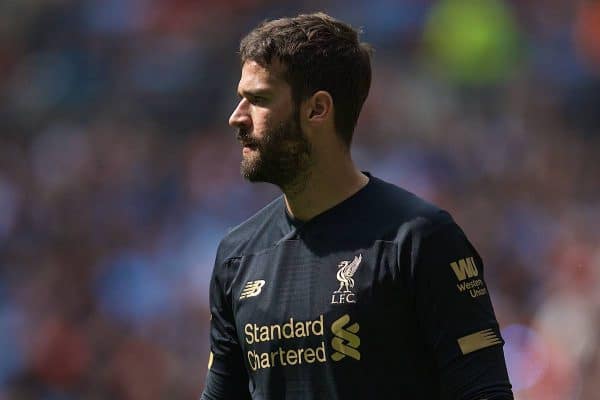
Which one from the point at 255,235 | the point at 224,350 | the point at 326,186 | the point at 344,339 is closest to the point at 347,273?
the point at 344,339

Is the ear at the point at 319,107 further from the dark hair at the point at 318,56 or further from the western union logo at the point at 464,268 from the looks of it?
the western union logo at the point at 464,268

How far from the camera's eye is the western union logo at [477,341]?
254 centimetres

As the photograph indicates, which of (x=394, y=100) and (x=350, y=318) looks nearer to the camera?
(x=350, y=318)

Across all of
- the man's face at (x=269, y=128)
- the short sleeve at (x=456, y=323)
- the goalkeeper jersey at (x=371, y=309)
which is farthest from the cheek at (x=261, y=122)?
the short sleeve at (x=456, y=323)

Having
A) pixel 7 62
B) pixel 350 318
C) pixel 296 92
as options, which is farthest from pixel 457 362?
A: pixel 7 62

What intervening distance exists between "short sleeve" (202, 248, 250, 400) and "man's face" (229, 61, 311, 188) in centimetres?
33

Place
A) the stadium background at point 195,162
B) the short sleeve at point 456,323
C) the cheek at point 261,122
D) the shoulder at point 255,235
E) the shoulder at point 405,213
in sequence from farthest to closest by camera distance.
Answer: the stadium background at point 195,162, the shoulder at point 255,235, the cheek at point 261,122, the shoulder at point 405,213, the short sleeve at point 456,323

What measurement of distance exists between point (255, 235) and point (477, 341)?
746 mm

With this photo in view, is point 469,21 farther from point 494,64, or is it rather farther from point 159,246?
point 159,246

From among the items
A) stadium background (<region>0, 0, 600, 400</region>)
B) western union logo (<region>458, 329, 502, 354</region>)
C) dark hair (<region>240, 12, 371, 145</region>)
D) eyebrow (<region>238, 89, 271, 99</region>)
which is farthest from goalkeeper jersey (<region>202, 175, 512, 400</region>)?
stadium background (<region>0, 0, 600, 400</region>)

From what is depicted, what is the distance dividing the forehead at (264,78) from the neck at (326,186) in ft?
0.79

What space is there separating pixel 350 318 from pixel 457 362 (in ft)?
0.93

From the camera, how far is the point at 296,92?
9.29 ft

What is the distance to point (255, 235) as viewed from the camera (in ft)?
9.88
